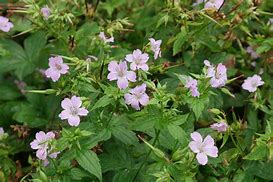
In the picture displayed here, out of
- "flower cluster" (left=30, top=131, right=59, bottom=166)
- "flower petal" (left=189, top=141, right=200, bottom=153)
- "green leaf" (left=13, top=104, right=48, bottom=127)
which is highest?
"flower petal" (left=189, top=141, right=200, bottom=153)

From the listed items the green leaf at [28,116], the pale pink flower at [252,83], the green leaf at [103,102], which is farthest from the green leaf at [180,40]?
the green leaf at [28,116]

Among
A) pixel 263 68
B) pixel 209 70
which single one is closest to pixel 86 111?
pixel 209 70

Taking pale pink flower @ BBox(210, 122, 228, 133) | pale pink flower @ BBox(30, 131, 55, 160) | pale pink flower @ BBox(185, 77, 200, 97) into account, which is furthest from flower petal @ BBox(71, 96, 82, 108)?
pale pink flower @ BBox(210, 122, 228, 133)

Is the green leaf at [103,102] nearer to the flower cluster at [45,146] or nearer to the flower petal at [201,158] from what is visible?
the flower cluster at [45,146]

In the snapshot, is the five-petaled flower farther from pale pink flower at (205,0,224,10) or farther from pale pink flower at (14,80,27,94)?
pale pink flower at (14,80,27,94)

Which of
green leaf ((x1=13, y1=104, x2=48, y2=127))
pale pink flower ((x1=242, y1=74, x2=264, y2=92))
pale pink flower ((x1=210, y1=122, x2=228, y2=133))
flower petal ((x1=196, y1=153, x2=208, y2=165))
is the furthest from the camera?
green leaf ((x1=13, y1=104, x2=48, y2=127))

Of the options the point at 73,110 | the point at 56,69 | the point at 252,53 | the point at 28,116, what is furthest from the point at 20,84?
the point at 252,53
